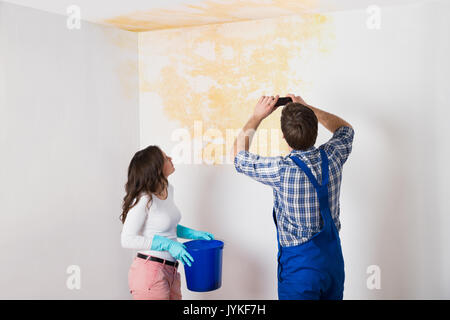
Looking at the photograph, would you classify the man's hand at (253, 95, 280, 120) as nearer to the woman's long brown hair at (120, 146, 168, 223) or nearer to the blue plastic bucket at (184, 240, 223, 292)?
the woman's long brown hair at (120, 146, 168, 223)

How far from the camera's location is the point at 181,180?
3.39 metres

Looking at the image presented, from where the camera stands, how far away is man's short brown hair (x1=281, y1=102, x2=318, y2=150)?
2041 millimetres

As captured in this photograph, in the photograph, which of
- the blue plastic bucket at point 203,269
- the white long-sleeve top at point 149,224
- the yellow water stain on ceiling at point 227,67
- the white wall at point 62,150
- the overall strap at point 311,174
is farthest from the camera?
the yellow water stain on ceiling at point 227,67

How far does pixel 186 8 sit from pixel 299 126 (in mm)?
1144

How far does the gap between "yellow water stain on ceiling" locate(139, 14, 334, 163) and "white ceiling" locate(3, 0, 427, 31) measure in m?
0.12

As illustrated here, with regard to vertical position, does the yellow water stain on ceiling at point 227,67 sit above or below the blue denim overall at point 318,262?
above

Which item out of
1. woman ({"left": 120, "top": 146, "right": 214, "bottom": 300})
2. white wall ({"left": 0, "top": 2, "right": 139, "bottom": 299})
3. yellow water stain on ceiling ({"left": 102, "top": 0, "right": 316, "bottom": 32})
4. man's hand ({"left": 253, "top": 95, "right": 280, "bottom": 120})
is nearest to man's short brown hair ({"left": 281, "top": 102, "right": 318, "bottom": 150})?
man's hand ({"left": 253, "top": 95, "right": 280, "bottom": 120})

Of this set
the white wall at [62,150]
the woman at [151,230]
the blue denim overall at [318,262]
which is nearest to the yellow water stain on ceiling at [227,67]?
the white wall at [62,150]

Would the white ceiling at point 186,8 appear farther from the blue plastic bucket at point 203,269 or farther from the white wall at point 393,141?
the blue plastic bucket at point 203,269

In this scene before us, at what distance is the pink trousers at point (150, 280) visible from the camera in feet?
7.59

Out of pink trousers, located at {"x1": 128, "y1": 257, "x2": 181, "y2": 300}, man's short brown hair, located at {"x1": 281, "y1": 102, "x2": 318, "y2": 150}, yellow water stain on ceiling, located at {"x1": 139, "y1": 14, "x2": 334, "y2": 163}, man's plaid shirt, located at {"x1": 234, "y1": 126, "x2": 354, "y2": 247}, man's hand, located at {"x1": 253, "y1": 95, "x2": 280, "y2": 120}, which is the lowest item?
pink trousers, located at {"x1": 128, "y1": 257, "x2": 181, "y2": 300}

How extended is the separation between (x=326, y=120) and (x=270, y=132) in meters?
0.74

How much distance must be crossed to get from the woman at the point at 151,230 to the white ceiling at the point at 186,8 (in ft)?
2.81

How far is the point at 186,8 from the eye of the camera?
2.74 metres
